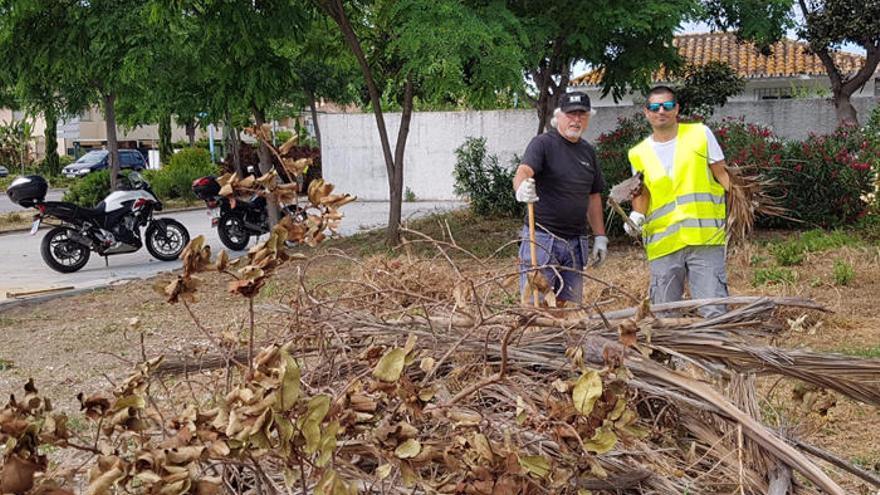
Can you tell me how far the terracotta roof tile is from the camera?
3156cm

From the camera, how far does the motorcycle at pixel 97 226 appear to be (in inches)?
474

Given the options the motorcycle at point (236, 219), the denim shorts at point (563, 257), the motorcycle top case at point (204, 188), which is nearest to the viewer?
the denim shorts at point (563, 257)

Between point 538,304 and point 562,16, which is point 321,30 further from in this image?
point 538,304

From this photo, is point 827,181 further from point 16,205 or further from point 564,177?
point 16,205

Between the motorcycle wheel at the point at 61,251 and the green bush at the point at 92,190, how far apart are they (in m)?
10.8

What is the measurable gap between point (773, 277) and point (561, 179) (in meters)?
4.09

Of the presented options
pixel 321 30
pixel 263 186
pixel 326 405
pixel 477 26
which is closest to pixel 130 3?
pixel 321 30

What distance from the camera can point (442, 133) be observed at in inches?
901

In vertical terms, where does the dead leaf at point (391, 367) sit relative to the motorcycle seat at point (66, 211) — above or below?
above

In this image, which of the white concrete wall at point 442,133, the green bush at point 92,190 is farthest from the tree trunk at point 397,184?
the green bush at point 92,190

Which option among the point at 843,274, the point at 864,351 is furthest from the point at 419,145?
the point at 864,351

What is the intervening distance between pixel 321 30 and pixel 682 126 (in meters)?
9.07

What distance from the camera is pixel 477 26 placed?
9.66m

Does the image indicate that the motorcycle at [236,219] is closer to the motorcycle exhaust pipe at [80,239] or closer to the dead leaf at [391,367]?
the motorcycle exhaust pipe at [80,239]
